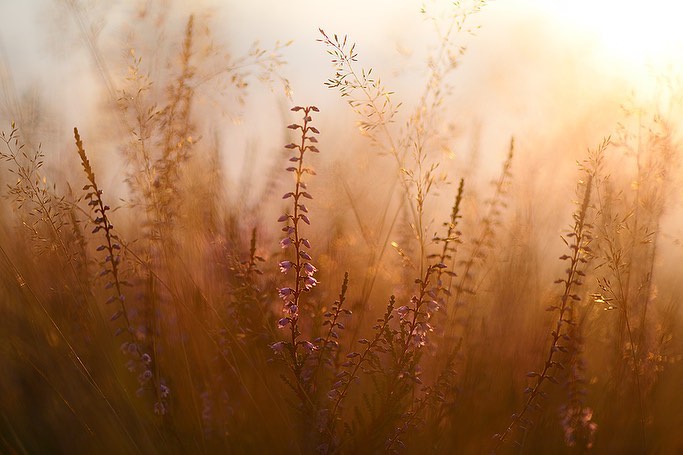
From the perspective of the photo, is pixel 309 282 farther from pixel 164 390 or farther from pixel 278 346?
pixel 164 390

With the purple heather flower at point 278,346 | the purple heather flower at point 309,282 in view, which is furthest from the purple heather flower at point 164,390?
the purple heather flower at point 309,282

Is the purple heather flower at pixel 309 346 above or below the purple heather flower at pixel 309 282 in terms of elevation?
below

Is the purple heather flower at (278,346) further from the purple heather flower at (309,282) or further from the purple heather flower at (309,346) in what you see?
the purple heather flower at (309,282)

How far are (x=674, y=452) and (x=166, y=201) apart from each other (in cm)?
190

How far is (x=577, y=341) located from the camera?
2277 mm

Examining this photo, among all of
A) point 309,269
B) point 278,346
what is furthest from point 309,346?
point 309,269

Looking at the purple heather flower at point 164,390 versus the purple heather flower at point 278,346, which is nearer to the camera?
the purple heather flower at point 278,346

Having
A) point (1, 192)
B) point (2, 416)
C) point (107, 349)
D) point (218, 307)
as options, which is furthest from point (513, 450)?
point (1, 192)

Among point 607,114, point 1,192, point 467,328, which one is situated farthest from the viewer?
point 607,114

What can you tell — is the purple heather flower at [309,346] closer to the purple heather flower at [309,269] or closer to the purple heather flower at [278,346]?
the purple heather flower at [278,346]

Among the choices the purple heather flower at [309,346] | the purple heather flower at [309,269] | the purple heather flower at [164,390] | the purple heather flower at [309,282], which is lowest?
the purple heather flower at [164,390]

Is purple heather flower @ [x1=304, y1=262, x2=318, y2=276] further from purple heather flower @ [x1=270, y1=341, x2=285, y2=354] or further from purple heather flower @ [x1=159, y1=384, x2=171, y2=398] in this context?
purple heather flower @ [x1=159, y1=384, x2=171, y2=398]

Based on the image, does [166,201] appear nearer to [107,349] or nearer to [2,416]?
[107,349]

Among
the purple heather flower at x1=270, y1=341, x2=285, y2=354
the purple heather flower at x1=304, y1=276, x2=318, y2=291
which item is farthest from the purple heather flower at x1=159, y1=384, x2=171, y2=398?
the purple heather flower at x1=304, y1=276, x2=318, y2=291
